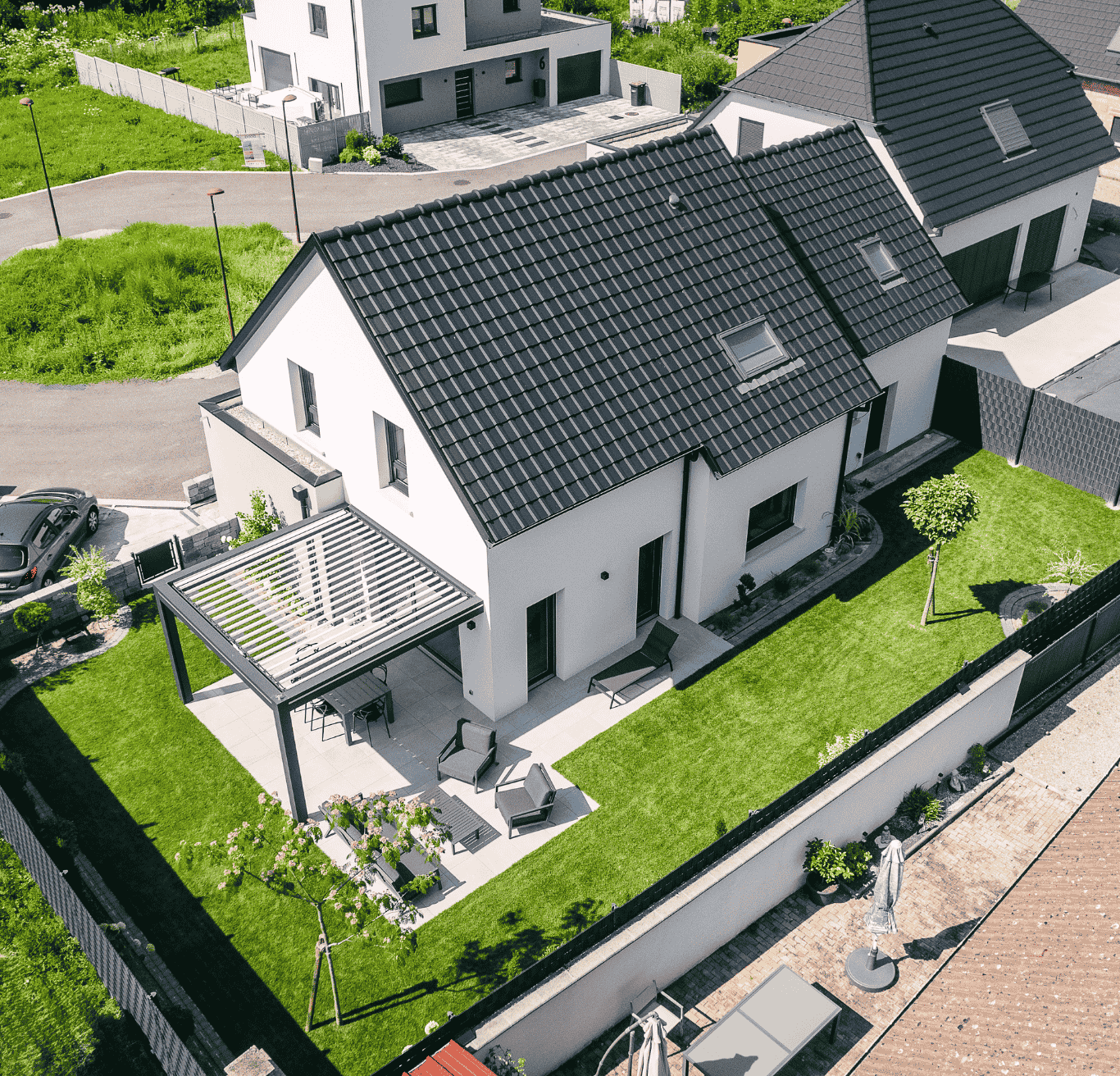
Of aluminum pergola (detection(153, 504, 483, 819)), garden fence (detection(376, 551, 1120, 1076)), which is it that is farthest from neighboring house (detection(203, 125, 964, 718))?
garden fence (detection(376, 551, 1120, 1076))

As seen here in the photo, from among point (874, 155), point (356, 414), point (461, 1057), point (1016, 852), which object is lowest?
point (1016, 852)

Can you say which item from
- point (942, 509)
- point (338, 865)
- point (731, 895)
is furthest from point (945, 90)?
point (338, 865)

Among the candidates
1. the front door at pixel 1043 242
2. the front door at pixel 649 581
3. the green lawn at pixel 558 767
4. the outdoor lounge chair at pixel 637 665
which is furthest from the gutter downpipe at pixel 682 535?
the front door at pixel 1043 242

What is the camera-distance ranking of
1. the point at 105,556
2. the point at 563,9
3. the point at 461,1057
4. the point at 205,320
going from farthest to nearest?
the point at 563,9 → the point at 205,320 → the point at 105,556 → the point at 461,1057

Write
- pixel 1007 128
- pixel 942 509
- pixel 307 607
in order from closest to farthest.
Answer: pixel 307 607
pixel 942 509
pixel 1007 128

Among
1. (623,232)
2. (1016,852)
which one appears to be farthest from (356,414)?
(1016,852)

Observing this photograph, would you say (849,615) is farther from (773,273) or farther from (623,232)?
(623,232)

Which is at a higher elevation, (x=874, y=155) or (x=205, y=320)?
(x=874, y=155)

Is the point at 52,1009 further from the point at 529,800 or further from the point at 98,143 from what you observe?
the point at 98,143
